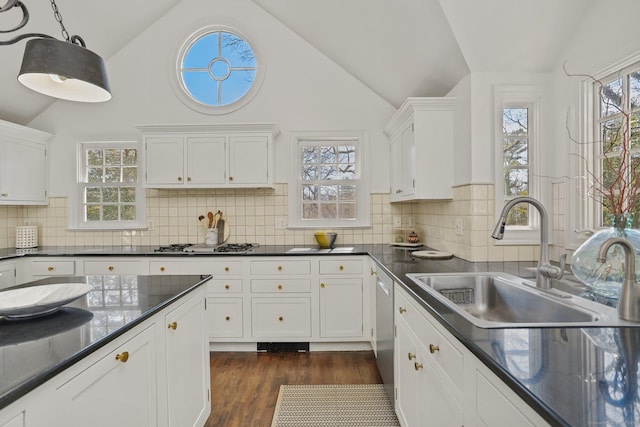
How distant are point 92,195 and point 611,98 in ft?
14.8

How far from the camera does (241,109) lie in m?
3.58

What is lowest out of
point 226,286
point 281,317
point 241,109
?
point 281,317

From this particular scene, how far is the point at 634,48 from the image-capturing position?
1.59 metres

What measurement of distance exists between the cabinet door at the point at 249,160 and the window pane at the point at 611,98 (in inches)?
97.0

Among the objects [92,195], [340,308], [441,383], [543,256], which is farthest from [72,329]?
[92,195]

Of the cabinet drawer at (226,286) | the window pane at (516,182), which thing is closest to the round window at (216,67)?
the cabinet drawer at (226,286)

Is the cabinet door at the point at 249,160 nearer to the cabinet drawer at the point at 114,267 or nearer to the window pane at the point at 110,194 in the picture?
the cabinet drawer at the point at 114,267

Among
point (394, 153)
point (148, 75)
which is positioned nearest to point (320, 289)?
point (394, 153)

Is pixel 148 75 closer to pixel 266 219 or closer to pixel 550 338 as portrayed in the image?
pixel 266 219

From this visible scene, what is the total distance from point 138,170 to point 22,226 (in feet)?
4.36

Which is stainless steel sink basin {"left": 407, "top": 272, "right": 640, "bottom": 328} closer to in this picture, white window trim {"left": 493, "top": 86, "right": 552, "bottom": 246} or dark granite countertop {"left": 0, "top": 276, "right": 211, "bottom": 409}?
white window trim {"left": 493, "top": 86, "right": 552, "bottom": 246}

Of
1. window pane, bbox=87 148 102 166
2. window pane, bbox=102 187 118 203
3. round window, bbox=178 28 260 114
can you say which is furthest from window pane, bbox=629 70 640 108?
window pane, bbox=87 148 102 166

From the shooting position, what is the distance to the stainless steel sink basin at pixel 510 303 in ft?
3.62

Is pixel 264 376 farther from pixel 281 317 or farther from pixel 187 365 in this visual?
pixel 187 365
